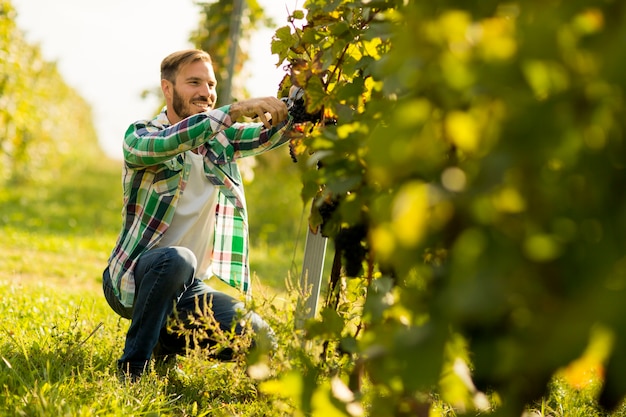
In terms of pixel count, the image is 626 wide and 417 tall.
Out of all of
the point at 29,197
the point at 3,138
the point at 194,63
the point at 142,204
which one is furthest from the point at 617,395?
the point at 29,197

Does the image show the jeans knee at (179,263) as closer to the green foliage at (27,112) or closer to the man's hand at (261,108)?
the man's hand at (261,108)

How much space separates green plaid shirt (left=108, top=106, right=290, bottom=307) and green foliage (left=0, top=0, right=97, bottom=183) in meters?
5.00

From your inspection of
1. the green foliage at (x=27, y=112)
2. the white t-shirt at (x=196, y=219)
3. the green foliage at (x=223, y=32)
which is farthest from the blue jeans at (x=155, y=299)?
the green foliage at (x=27, y=112)

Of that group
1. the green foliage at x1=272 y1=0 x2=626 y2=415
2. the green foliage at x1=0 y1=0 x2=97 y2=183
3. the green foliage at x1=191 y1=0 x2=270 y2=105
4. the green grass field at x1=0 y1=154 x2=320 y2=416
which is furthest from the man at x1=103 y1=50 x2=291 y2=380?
the green foliage at x1=0 y1=0 x2=97 y2=183

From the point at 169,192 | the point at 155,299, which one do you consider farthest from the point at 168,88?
the point at 155,299

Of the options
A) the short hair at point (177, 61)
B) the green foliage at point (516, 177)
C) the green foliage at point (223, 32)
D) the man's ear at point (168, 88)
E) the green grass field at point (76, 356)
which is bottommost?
the green grass field at point (76, 356)

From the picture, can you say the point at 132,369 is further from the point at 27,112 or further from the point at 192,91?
the point at 27,112

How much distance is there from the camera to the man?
8.59 feet

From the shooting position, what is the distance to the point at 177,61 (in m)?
3.12

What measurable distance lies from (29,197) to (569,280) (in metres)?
10.2

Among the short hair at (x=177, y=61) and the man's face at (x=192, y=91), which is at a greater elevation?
the short hair at (x=177, y=61)

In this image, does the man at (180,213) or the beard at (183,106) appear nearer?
the man at (180,213)

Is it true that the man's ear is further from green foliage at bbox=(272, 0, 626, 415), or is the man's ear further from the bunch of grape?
green foliage at bbox=(272, 0, 626, 415)

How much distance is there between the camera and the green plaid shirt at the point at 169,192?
2836 millimetres
